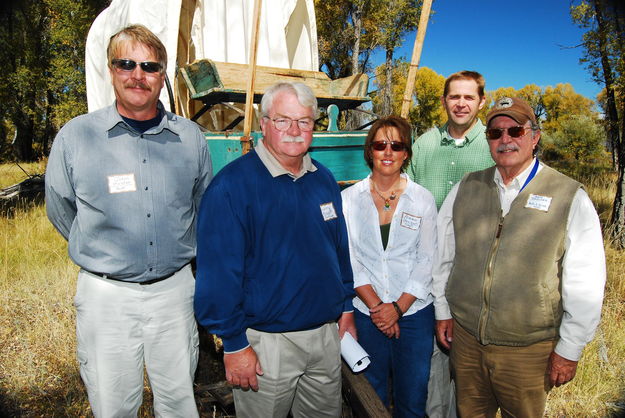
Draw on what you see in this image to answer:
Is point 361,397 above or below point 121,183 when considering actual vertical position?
below

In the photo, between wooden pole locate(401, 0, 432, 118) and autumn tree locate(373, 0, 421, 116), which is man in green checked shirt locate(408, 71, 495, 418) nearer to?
wooden pole locate(401, 0, 432, 118)

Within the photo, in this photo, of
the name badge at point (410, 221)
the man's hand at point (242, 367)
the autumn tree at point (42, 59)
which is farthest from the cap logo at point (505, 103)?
the autumn tree at point (42, 59)

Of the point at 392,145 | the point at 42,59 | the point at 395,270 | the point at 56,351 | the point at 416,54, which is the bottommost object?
the point at 56,351

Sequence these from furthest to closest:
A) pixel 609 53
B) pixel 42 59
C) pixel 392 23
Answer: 1. pixel 392 23
2. pixel 42 59
3. pixel 609 53

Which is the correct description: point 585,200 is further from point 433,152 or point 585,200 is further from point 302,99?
point 302,99

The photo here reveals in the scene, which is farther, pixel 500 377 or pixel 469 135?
pixel 469 135

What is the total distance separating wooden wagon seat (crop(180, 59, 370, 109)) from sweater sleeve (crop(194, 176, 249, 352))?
1.78 m

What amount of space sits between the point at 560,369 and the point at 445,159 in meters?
1.31

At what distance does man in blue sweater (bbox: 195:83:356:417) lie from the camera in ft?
5.15

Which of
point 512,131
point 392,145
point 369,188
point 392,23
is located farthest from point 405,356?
point 392,23

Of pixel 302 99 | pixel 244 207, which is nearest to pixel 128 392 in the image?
pixel 244 207

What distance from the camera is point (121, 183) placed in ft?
5.76

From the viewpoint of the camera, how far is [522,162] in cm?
181

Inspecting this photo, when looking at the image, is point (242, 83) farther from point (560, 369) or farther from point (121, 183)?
point (560, 369)
